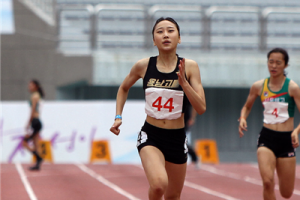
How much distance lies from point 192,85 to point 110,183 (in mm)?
5711

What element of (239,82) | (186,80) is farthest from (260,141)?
(239,82)

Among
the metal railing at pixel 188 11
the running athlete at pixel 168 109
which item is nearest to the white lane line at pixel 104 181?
the running athlete at pixel 168 109

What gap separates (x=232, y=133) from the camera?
20.5m

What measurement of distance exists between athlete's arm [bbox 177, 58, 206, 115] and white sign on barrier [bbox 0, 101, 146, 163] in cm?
967

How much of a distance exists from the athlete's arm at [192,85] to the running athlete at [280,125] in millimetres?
1776

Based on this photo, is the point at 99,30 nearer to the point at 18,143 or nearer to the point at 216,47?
the point at 216,47

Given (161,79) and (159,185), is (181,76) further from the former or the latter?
(159,185)

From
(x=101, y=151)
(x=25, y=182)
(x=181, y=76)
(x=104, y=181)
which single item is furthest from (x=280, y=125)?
(x=101, y=151)

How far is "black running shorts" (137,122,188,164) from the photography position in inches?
192

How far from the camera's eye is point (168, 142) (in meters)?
4.88

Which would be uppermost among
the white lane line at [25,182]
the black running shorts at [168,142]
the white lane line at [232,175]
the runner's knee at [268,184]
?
the black running shorts at [168,142]

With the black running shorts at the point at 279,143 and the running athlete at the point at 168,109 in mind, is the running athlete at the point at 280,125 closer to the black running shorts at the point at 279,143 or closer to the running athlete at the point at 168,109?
the black running shorts at the point at 279,143

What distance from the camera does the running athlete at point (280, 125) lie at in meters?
6.23

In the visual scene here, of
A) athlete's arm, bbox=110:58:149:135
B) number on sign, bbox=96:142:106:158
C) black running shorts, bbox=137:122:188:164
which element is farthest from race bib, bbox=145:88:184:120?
number on sign, bbox=96:142:106:158
